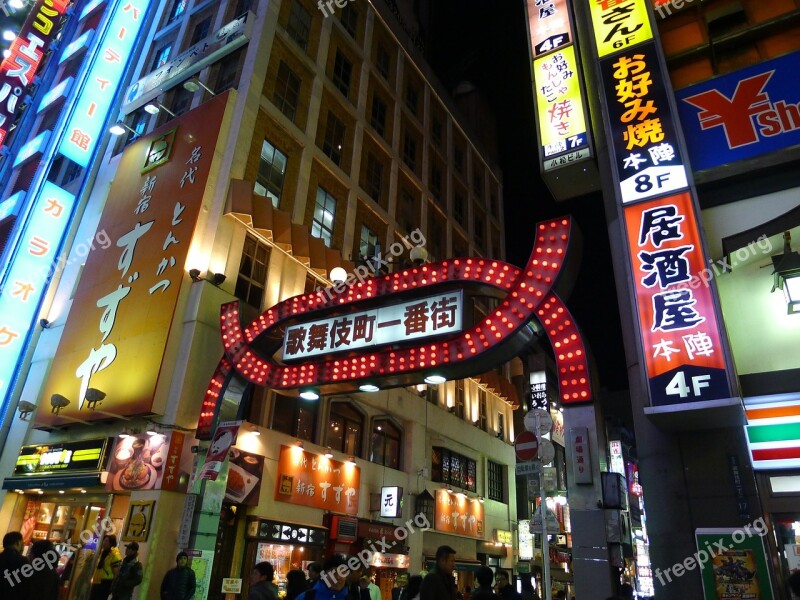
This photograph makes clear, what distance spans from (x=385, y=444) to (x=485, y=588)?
1714cm

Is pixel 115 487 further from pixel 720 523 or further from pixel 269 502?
pixel 720 523

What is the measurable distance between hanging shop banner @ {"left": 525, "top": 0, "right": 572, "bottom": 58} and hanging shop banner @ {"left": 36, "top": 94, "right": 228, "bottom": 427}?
1072 centimetres

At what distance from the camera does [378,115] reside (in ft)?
94.2

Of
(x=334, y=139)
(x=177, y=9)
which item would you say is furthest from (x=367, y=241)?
(x=177, y=9)

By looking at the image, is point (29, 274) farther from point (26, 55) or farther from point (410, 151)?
point (410, 151)

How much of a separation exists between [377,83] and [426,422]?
17.5 m

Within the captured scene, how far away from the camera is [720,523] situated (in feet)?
27.6

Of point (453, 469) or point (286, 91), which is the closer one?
point (286, 91)

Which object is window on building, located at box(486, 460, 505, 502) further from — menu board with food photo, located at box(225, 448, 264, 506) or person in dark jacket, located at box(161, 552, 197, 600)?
person in dark jacket, located at box(161, 552, 197, 600)

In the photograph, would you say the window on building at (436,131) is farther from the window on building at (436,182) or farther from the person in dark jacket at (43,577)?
the person in dark jacket at (43,577)

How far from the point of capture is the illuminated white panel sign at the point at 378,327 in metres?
11.1

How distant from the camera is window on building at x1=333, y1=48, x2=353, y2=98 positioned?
84.4 feet

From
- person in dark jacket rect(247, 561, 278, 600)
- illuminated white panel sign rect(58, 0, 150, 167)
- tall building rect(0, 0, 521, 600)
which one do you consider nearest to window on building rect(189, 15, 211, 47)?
tall building rect(0, 0, 521, 600)

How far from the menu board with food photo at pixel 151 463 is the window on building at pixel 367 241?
12265 millimetres
